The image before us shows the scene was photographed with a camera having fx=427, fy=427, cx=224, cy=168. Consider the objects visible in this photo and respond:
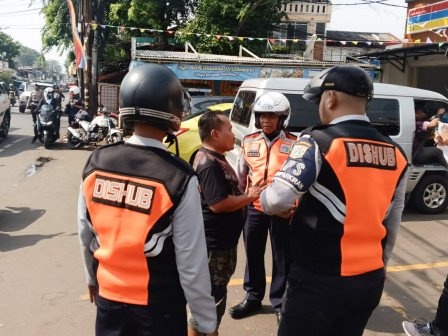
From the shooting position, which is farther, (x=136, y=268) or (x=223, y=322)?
(x=223, y=322)

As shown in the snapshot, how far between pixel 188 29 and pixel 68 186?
36.5 feet

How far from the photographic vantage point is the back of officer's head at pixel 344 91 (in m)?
1.84

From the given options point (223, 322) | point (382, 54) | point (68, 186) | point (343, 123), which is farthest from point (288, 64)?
point (343, 123)

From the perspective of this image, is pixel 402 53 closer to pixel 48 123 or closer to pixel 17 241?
pixel 48 123

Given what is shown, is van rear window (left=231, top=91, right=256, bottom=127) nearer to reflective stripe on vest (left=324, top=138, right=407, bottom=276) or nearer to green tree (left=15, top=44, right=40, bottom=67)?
reflective stripe on vest (left=324, top=138, right=407, bottom=276)

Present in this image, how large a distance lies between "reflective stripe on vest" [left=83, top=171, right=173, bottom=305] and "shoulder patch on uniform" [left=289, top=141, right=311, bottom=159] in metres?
0.59

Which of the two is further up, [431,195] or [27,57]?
[27,57]

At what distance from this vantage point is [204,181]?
254 centimetres

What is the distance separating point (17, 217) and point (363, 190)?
17.3 ft

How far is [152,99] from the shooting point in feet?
5.34

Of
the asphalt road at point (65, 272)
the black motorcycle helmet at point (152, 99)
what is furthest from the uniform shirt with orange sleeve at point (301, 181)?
the asphalt road at point (65, 272)

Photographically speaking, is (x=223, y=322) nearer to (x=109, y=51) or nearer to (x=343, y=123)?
(x=343, y=123)

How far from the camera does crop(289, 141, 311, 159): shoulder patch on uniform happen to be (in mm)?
1773

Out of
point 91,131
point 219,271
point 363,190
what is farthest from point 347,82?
point 91,131
